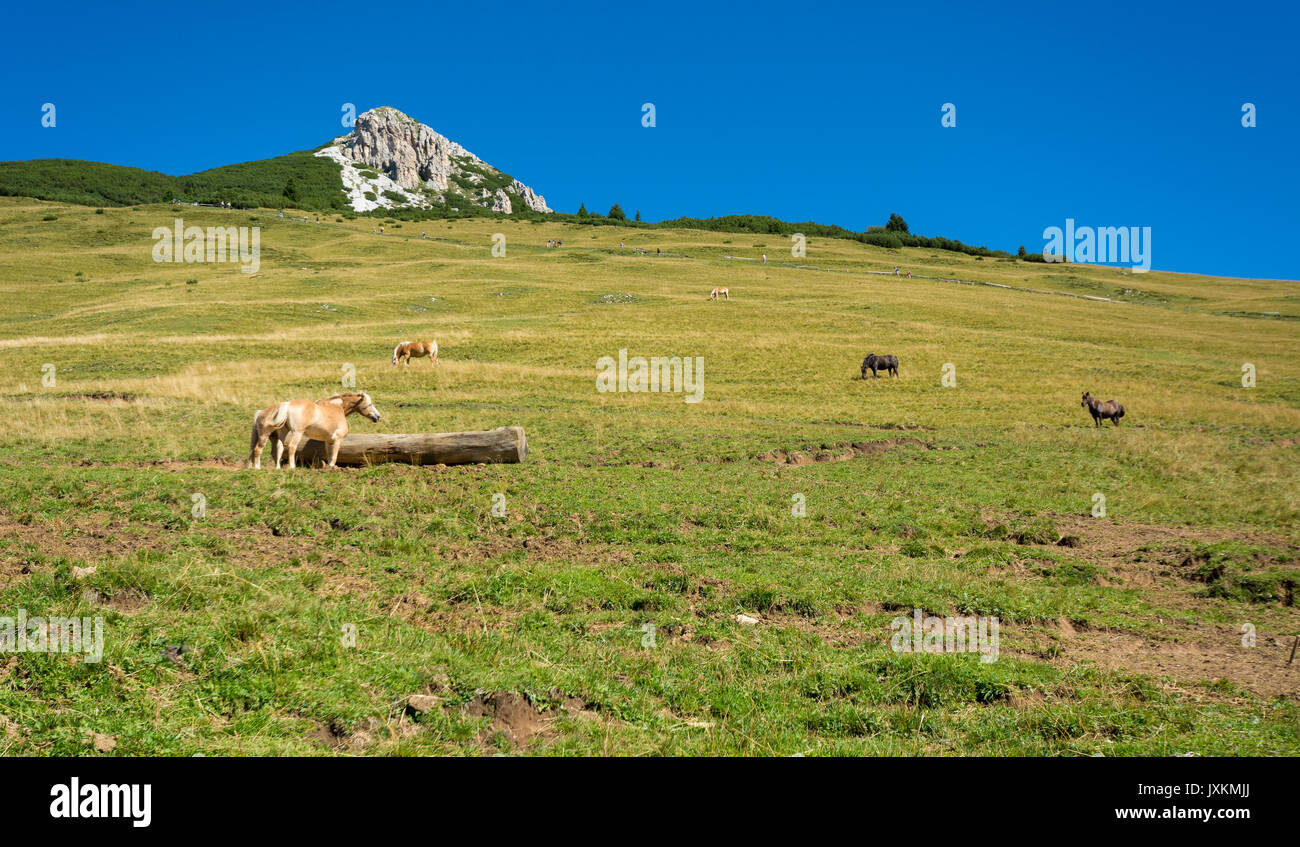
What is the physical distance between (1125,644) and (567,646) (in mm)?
6714

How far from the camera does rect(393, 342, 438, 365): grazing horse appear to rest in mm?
38781

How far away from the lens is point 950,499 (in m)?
16.2

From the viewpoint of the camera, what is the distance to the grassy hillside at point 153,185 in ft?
431

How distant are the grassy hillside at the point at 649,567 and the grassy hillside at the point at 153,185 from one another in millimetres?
119985

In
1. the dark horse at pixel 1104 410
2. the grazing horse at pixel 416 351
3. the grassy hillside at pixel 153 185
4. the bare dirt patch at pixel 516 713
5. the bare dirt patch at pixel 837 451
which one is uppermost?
the grassy hillside at pixel 153 185

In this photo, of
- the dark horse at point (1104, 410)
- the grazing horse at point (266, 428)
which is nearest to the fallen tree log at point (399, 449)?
the grazing horse at point (266, 428)

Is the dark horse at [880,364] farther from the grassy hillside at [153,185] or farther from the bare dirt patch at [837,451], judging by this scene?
the grassy hillside at [153,185]

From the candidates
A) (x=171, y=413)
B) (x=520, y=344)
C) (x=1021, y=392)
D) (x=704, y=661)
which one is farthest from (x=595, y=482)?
(x=520, y=344)

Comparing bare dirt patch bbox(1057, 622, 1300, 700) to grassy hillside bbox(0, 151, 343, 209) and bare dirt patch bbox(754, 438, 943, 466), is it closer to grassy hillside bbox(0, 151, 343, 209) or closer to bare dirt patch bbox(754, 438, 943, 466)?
bare dirt patch bbox(754, 438, 943, 466)

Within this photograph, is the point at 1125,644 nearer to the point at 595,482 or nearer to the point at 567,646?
the point at 567,646

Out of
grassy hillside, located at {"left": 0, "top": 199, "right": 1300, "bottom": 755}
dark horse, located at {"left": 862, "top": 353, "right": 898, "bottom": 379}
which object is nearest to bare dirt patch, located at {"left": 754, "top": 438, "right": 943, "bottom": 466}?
grassy hillside, located at {"left": 0, "top": 199, "right": 1300, "bottom": 755}

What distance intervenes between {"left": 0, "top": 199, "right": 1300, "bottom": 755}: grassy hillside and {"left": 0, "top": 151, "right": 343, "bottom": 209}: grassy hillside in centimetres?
11999

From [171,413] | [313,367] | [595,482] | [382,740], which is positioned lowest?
[382,740]
